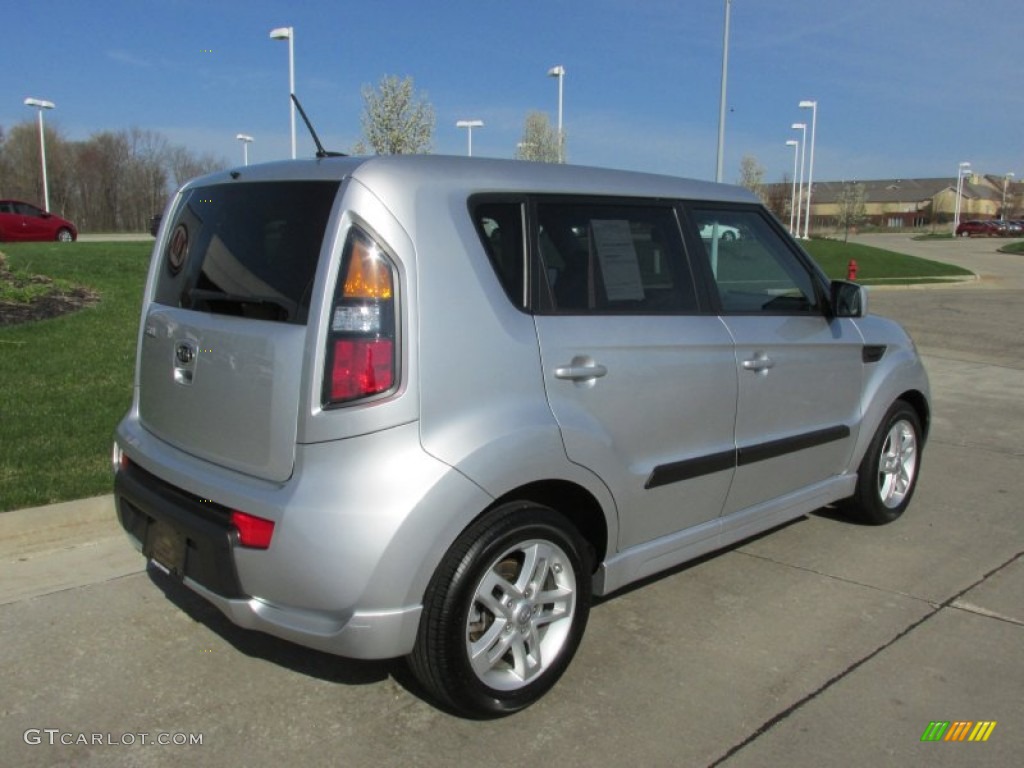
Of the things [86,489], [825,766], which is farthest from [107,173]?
[825,766]

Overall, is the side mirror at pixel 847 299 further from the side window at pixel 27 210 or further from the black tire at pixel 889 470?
the side window at pixel 27 210

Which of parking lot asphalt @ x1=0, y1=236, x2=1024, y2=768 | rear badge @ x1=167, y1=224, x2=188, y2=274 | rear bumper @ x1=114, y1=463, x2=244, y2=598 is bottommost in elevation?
parking lot asphalt @ x1=0, y1=236, x2=1024, y2=768

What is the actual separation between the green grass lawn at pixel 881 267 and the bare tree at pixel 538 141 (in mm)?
11228

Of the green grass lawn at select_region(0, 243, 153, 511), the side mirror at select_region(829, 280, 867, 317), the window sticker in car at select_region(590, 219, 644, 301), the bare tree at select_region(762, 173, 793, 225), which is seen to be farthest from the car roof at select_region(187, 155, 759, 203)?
the bare tree at select_region(762, 173, 793, 225)

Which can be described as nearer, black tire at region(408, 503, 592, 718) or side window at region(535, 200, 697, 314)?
black tire at region(408, 503, 592, 718)

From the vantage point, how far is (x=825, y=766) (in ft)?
8.89

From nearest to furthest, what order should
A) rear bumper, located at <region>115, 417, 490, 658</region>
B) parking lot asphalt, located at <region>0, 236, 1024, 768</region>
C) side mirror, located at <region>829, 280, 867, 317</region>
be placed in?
rear bumper, located at <region>115, 417, 490, 658</region>
parking lot asphalt, located at <region>0, 236, 1024, 768</region>
side mirror, located at <region>829, 280, 867, 317</region>

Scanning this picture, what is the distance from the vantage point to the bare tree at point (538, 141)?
36219 mm

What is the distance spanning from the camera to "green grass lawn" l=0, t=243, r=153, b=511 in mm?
4914

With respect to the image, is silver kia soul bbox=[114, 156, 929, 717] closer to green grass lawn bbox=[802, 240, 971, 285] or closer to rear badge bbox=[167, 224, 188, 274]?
rear badge bbox=[167, 224, 188, 274]

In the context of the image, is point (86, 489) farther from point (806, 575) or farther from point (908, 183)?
point (908, 183)

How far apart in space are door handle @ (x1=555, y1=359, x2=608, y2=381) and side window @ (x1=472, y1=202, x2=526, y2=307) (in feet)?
0.86

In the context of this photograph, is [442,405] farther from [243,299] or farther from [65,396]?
[65,396]

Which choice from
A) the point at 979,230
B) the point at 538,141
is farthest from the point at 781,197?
the point at 538,141
